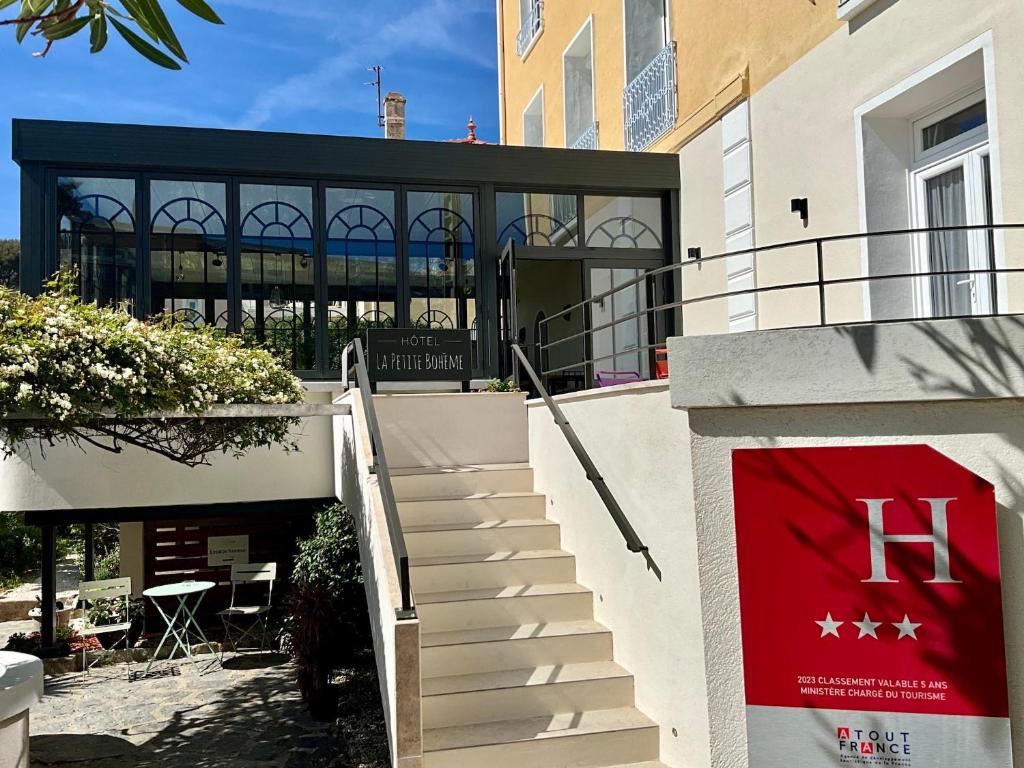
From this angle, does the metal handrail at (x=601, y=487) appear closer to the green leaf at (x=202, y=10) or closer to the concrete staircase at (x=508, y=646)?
the concrete staircase at (x=508, y=646)

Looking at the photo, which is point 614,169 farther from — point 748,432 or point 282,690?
point 282,690

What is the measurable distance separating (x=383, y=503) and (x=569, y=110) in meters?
9.53

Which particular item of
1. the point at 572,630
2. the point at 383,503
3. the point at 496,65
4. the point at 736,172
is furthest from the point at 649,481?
the point at 496,65

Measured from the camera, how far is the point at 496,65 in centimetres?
1723

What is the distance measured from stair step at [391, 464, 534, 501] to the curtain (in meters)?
3.35

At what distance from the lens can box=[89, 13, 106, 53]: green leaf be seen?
212 centimetres

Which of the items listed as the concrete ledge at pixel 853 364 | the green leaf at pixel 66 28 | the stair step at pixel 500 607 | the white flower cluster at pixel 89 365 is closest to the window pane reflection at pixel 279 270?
the white flower cluster at pixel 89 365

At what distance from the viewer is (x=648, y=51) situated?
10305mm

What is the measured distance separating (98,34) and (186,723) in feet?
23.5

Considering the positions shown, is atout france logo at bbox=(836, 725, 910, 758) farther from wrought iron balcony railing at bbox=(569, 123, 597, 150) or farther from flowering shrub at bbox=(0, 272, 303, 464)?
wrought iron balcony railing at bbox=(569, 123, 597, 150)

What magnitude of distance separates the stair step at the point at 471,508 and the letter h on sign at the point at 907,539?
2.99 m

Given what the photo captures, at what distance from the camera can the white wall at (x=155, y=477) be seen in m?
7.35

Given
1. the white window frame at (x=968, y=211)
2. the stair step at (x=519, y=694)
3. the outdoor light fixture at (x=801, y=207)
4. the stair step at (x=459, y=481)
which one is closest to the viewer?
the stair step at (x=519, y=694)

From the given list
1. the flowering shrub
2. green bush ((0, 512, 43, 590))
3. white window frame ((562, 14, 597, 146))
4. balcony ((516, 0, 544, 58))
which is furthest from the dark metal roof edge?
green bush ((0, 512, 43, 590))
